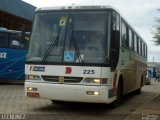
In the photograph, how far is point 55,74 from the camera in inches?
464

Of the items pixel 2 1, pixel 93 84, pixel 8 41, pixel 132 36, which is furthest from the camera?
pixel 2 1

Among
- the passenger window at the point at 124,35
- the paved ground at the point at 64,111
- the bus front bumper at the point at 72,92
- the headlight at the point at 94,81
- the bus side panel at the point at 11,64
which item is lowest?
the paved ground at the point at 64,111

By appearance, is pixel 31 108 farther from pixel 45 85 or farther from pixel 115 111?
pixel 115 111

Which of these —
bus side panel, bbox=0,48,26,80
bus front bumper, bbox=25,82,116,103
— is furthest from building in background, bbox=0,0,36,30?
bus front bumper, bbox=25,82,116,103

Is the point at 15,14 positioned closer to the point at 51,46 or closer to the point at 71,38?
the point at 51,46

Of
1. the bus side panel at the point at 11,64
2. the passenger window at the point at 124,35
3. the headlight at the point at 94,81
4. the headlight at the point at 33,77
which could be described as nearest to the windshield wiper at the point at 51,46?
the headlight at the point at 33,77

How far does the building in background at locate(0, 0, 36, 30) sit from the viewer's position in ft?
97.4

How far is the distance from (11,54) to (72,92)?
1209 cm

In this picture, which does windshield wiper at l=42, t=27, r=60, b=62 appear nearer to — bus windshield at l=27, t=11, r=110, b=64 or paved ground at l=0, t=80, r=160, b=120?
bus windshield at l=27, t=11, r=110, b=64

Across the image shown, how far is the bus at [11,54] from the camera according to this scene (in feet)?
74.5

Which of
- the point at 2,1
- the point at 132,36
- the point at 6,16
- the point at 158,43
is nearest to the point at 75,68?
the point at 132,36

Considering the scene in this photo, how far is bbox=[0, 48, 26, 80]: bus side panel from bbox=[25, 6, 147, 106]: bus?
1063 centimetres

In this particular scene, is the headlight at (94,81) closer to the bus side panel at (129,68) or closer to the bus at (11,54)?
the bus side panel at (129,68)

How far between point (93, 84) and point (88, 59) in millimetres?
711
